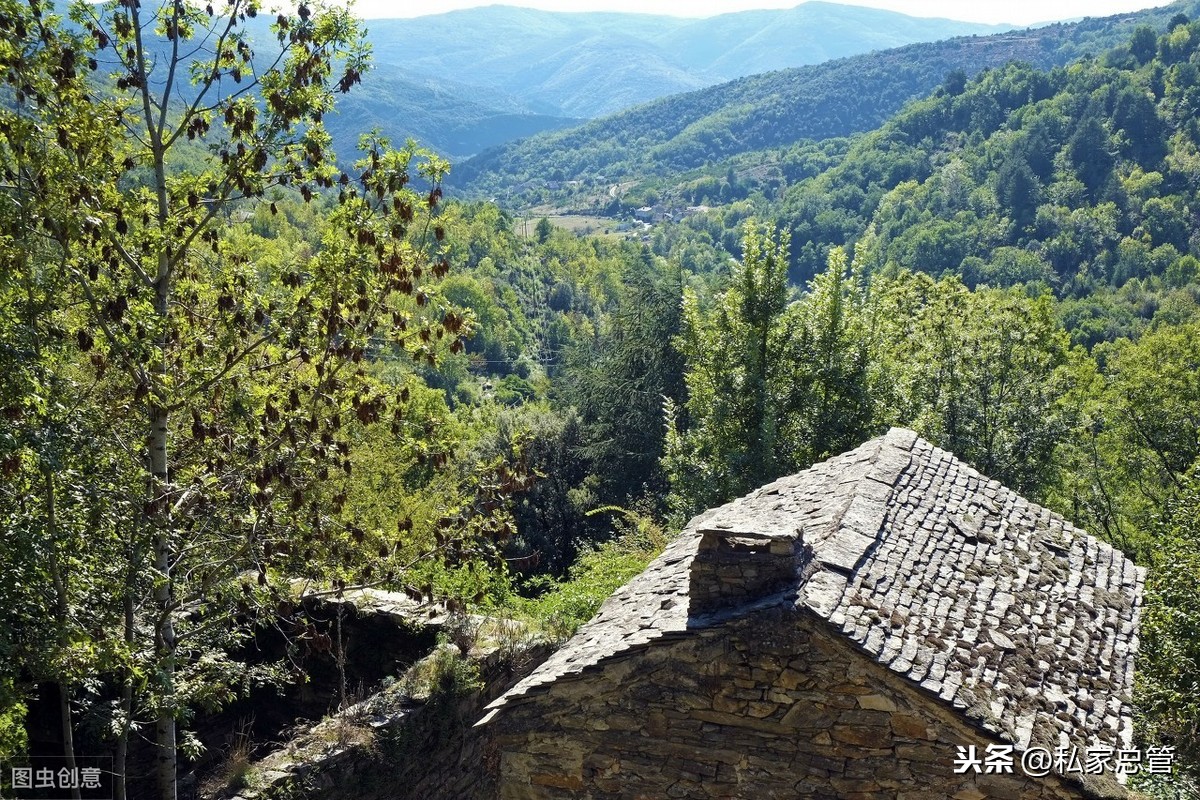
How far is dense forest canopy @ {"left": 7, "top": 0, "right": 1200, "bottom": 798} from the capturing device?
9867 mm

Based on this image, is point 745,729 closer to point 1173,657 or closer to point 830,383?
point 1173,657

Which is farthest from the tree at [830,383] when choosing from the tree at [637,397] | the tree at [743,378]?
the tree at [637,397]

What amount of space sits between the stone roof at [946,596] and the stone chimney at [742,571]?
8 centimetres

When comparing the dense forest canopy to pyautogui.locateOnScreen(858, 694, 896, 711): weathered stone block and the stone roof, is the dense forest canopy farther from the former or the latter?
pyautogui.locateOnScreen(858, 694, 896, 711): weathered stone block

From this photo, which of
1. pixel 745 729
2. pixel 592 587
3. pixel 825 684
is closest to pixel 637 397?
pixel 592 587

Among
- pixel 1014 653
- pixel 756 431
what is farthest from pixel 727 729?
pixel 756 431

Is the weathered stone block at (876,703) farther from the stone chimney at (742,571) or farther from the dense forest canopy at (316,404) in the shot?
the dense forest canopy at (316,404)

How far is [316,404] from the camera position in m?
11.4

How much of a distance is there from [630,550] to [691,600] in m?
12.1

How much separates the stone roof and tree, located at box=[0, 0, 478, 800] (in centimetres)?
324

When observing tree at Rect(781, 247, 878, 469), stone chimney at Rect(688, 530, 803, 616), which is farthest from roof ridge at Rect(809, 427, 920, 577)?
tree at Rect(781, 247, 878, 469)

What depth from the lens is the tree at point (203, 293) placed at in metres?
9.95

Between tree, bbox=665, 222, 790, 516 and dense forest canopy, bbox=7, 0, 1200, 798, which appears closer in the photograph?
dense forest canopy, bbox=7, 0, 1200, 798

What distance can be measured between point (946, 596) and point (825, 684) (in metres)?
2.17
